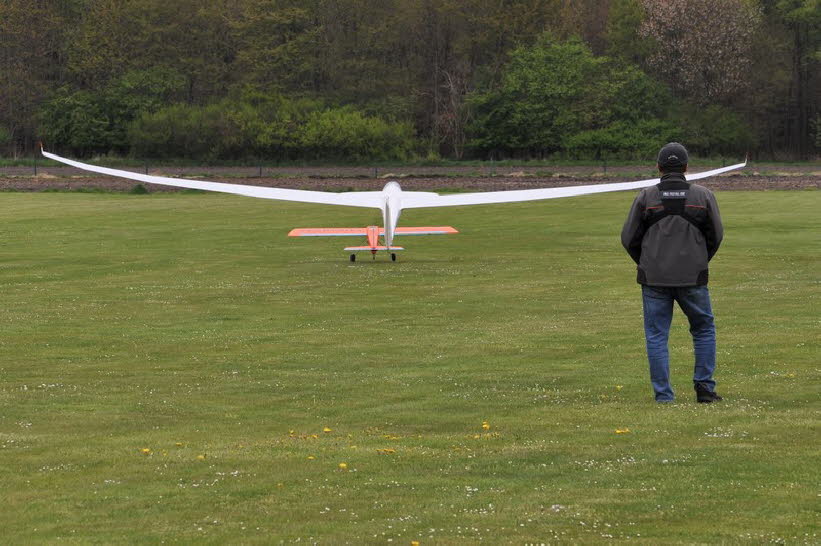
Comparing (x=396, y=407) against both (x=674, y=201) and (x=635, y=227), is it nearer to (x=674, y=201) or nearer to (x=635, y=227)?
(x=635, y=227)

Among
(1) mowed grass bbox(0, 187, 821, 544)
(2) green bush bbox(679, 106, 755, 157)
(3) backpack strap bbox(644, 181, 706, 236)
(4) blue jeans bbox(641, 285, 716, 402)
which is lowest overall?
(1) mowed grass bbox(0, 187, 821, 544)

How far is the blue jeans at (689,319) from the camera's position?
432 inches

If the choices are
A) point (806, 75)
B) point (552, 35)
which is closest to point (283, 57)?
point (552, 35)

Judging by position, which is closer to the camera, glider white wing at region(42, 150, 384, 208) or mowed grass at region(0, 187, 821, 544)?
mowed grass at region(0, 187, 821, 544)

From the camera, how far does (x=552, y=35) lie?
95000 mm

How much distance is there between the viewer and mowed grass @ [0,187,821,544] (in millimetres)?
7297

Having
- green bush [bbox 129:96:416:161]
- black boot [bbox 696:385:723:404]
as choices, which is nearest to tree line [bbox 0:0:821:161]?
green bush [bbox 129:96:416:161]

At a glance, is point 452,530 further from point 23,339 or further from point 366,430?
point 23,339

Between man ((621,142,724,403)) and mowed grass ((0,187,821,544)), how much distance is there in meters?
0.74

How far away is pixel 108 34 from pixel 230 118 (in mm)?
16456

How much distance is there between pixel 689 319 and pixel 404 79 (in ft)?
293

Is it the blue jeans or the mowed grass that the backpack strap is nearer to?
the blue jeans

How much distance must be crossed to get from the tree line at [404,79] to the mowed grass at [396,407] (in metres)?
62.0

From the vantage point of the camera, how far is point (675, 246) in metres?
10.8
